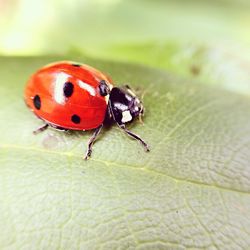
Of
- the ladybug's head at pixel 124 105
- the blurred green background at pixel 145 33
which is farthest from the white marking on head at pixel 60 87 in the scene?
the blurred green background at pixel 145 33

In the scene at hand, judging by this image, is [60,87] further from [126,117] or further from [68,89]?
[126,117]

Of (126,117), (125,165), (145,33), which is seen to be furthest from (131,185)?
(145,33)

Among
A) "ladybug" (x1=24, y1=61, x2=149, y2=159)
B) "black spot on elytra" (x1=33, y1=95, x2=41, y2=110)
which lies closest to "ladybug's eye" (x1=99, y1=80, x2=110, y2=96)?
"ladybug" (x1=24, y1=61, x2=149, y2=159)

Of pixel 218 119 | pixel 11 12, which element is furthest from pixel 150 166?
pixel 11 12

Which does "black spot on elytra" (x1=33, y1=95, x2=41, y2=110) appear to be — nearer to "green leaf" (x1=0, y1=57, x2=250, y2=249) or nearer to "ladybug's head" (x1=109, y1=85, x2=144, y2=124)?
"green leaf" (x1=0, y1=57, x2=250, y2=249)

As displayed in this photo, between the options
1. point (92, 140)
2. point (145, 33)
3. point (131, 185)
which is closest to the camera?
point (131, 185)

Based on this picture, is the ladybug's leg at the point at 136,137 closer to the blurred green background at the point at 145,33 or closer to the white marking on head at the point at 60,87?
the white marking on head at the point at 60,87
